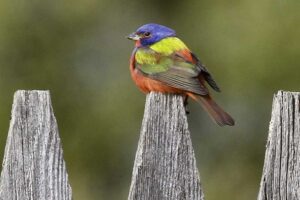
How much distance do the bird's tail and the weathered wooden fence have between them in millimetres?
2123

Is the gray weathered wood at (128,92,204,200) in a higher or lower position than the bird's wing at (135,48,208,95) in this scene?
lower

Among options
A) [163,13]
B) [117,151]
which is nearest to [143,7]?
[163,13]

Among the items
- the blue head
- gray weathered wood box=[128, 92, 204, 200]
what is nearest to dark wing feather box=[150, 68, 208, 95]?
the blue head

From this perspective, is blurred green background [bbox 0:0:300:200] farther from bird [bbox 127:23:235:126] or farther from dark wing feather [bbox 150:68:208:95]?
dark wing feather [bbox 150:68:208:95]

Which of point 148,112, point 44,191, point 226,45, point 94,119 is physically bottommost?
point 44,191

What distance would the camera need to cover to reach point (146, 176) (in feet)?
11.1

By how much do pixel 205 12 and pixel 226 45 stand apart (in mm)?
725

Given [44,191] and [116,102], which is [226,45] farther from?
[44,191]

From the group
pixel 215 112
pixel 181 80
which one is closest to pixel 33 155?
pixel 215 112

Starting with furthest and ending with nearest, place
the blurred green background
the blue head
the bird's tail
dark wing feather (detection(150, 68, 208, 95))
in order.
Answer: the blurred green background → the blue head → dark wing feather (detection(150, 68, 208, 95)) → the bird's tail

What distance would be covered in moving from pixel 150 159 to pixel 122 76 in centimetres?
773

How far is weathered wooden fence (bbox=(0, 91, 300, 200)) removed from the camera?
3393 mm

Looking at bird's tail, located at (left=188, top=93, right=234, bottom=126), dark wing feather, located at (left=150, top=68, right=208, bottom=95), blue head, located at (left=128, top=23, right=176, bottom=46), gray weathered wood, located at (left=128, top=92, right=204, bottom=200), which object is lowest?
gray weathered wood, located at (left=128, top=92, right=204, bottom=200)

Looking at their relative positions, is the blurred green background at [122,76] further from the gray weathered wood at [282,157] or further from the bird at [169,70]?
the gray weathered wood at [282,157]
